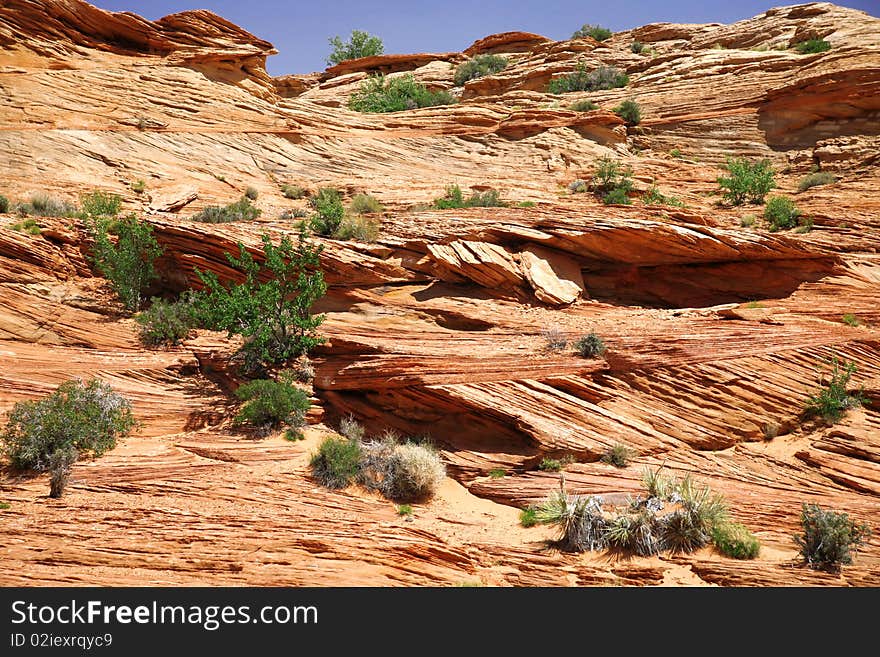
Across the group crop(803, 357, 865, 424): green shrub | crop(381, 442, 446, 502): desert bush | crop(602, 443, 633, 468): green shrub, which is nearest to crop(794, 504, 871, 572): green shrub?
crop(602, 443, 633, 468): green shrub

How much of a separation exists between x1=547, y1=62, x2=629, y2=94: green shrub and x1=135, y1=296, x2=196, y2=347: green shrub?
1024 inches

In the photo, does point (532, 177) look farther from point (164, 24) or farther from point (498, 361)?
point (164, 24)

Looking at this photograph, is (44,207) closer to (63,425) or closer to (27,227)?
(27,227)

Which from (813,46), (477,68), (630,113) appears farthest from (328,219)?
(477,68)

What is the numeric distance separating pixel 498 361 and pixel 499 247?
4236mm

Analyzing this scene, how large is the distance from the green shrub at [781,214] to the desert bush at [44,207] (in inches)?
808

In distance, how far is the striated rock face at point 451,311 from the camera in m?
8.05

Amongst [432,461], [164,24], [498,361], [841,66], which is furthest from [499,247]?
[164,24]

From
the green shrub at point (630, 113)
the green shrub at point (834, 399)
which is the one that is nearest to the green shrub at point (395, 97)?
the green shrub at point (630, 113)

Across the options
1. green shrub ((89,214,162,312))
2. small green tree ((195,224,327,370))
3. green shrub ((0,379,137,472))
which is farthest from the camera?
green shrub ((89,214,162,312))

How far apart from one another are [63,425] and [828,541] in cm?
1233

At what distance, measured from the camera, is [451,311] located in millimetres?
14453

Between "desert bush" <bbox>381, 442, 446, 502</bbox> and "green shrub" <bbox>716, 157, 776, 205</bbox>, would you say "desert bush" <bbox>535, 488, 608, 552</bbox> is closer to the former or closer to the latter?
"desert bush" <bbox>381, 442, 446, 502</bbox>

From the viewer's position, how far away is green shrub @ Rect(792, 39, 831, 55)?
26.0 metres
